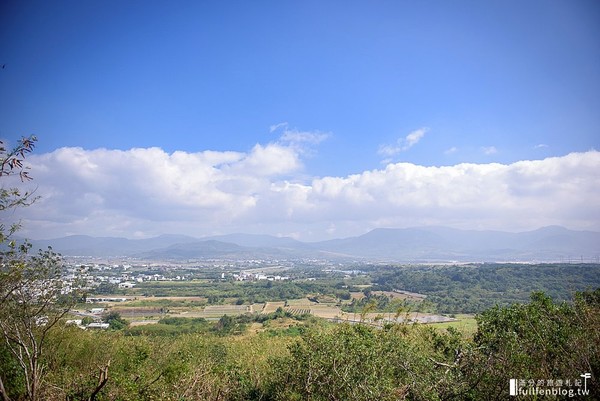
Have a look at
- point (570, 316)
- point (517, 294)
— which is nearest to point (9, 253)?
point (570, 316)

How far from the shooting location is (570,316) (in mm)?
11414

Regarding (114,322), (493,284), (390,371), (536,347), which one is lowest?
(114,322)

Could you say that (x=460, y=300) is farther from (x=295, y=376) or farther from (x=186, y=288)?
(x=186, y=288)

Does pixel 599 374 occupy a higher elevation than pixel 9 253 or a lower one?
lower

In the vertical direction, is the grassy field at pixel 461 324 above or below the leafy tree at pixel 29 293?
below

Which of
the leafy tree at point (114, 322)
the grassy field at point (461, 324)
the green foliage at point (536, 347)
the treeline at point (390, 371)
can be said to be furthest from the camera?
the leafy tree at point (114, 322)

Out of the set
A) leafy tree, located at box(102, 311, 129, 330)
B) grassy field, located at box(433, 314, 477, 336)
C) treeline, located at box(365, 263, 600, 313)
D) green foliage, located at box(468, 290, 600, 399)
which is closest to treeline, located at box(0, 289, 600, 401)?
green foliage, located at box(468, 290, 600, 399)

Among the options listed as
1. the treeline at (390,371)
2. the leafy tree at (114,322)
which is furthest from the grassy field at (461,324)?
the leafy tree at (114,322)

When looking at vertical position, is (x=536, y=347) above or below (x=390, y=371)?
above

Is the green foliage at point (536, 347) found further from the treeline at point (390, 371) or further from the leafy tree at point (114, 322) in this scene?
the leafy tree at point (114, 322)

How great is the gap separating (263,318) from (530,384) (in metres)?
40.9

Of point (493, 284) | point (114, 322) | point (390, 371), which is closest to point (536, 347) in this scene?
point (390, 371)

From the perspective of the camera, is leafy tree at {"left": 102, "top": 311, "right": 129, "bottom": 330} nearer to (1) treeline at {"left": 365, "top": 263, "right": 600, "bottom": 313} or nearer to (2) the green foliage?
(2) the green foliage

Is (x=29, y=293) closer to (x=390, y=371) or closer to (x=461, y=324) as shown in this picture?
(x=390, y=371)
